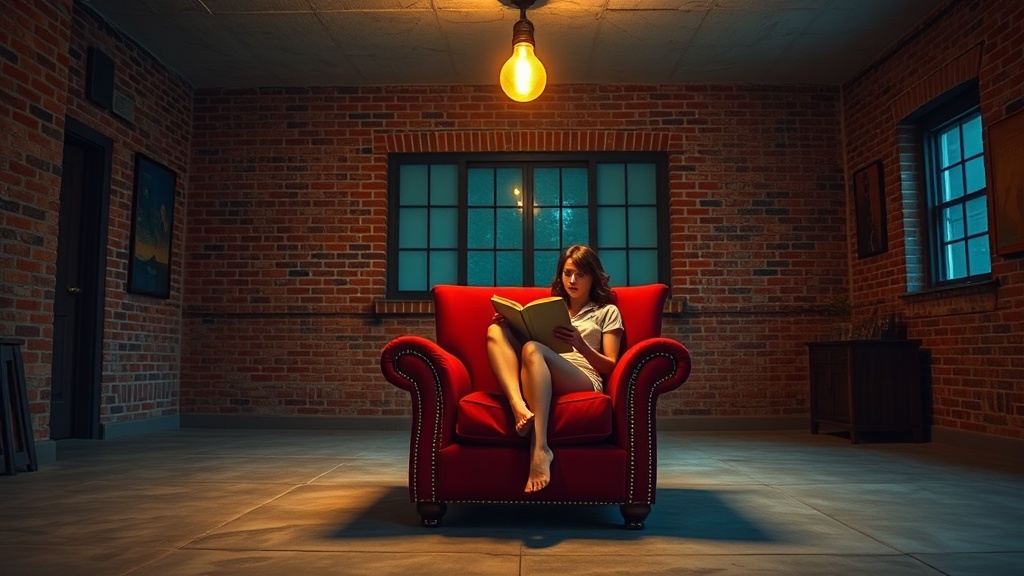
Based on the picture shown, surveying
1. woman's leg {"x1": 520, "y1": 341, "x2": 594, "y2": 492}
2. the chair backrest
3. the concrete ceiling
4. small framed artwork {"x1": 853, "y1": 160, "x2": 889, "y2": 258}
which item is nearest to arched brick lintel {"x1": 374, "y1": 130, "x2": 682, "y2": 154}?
the concrete ceiling

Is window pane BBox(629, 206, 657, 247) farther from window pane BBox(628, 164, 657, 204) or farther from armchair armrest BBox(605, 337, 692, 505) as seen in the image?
armchair armrest BBox(605, 337, 692, 505)

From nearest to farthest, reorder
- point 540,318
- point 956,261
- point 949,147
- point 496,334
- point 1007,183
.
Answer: point 540,318, point 496,334, point 1007,183, point 956,261, point 949,147

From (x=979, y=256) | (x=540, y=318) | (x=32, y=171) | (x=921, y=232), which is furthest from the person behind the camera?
(x=921, y=232)

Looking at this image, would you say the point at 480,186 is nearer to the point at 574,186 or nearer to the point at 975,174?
the point at 574,186

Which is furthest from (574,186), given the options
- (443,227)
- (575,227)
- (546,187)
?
(443,227)

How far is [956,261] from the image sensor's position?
17.9 feet

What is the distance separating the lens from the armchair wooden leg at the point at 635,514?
8.89ft

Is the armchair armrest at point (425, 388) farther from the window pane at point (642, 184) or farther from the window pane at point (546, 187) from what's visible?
the window pane at point (642, 184)

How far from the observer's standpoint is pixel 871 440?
18.4 ft

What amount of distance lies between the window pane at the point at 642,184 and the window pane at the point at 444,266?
167 cm

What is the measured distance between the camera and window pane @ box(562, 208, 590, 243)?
22.0 ft

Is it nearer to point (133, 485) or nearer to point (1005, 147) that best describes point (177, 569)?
point (133, 485)

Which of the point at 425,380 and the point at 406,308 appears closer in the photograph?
the point at 425,380

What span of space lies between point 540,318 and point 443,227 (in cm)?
396
